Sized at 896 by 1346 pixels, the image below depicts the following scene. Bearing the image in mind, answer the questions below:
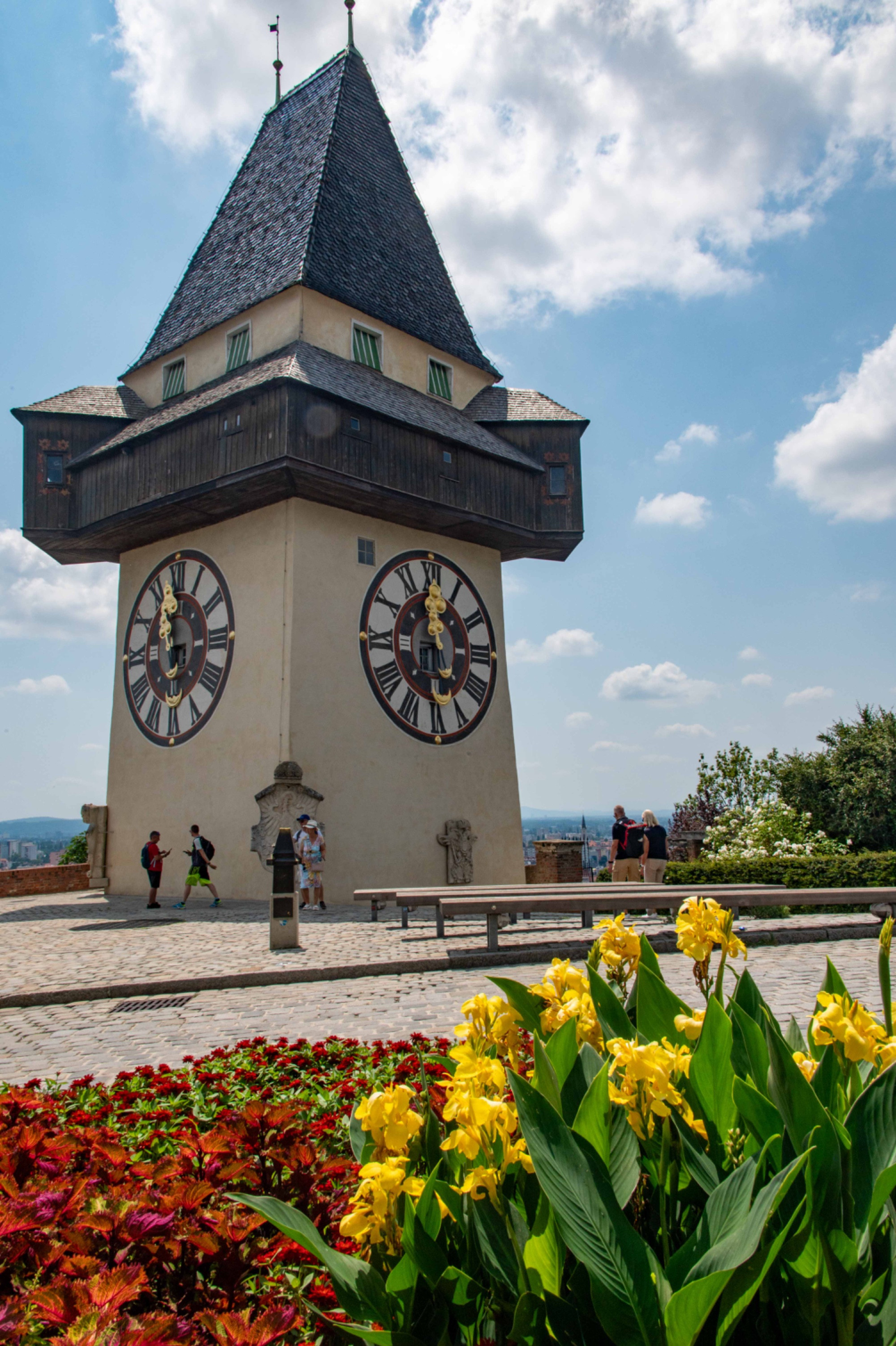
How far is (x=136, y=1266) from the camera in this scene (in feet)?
6.70

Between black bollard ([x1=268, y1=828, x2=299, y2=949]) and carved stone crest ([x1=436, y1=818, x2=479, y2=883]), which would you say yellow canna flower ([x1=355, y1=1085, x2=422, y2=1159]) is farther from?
carved stone crest ([x1=436, y1=818, x2=479, y2=883])

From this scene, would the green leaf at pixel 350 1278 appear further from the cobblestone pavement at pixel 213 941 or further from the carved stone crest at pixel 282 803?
the carved stone crest at pixel 282 803

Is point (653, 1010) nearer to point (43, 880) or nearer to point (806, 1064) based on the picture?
point (806, 1064)

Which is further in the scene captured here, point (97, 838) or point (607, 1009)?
point (97, 838)

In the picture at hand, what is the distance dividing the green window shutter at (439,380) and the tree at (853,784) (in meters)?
14.5

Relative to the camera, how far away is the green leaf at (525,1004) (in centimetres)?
219

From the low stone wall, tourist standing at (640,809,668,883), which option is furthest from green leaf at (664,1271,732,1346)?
the low stone wall

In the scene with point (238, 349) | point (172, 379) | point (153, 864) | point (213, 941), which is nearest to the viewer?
point (213, 941)

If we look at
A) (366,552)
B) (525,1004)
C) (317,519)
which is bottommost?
(525,1004)

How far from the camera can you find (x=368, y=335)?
68.2ft

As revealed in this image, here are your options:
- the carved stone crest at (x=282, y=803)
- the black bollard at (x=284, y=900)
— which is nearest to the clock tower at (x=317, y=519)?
the carved stone crest at (x=282, y=803)

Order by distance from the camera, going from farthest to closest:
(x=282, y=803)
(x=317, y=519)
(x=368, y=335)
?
(x=368, y=335), (x=317, y=519), (x=282, y=803)

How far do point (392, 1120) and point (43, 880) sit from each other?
23841 millimetres

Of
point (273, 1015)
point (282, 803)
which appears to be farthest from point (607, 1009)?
point (282, 803)
